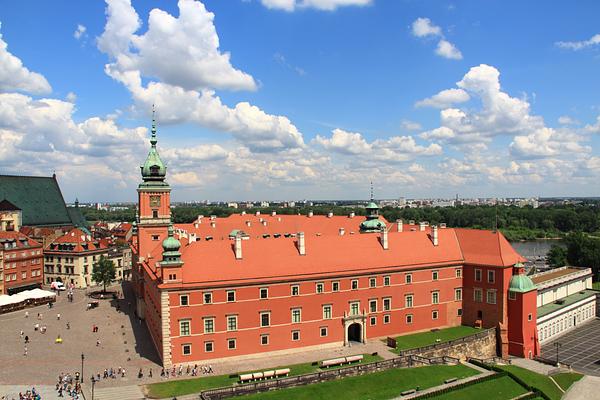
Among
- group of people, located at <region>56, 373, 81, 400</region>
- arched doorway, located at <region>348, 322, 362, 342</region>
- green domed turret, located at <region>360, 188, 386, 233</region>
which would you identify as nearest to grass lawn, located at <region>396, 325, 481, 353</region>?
arched doorway, located at <region>348, 322, 362, 342</region>

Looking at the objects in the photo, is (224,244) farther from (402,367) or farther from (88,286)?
(88,286)

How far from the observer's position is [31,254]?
87.2 meters

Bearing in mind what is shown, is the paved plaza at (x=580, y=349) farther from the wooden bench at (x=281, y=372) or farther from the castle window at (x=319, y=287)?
the wooden bench at (x=281, y=372)

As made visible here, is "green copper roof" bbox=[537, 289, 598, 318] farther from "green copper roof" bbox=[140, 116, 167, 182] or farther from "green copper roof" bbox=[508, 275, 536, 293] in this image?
"green copper roof" bbox=[140, 116, 167, 182]

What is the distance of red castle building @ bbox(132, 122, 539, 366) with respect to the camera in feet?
→ 158

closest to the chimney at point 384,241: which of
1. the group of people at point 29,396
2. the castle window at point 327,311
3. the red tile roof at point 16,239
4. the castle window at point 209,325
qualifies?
the castle window at point 327,311

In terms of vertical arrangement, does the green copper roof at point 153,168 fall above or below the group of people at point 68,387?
above

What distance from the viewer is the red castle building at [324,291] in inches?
1897

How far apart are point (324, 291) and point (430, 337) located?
1378 centimetres

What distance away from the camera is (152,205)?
7012 centimetres

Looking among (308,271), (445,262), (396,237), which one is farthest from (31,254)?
(445,262)

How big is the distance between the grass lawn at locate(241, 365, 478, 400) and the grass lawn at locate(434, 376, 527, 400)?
206 centimetres

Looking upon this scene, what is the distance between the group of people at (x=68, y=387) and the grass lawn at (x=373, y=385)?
45.2ft

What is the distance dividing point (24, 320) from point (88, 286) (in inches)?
1072
